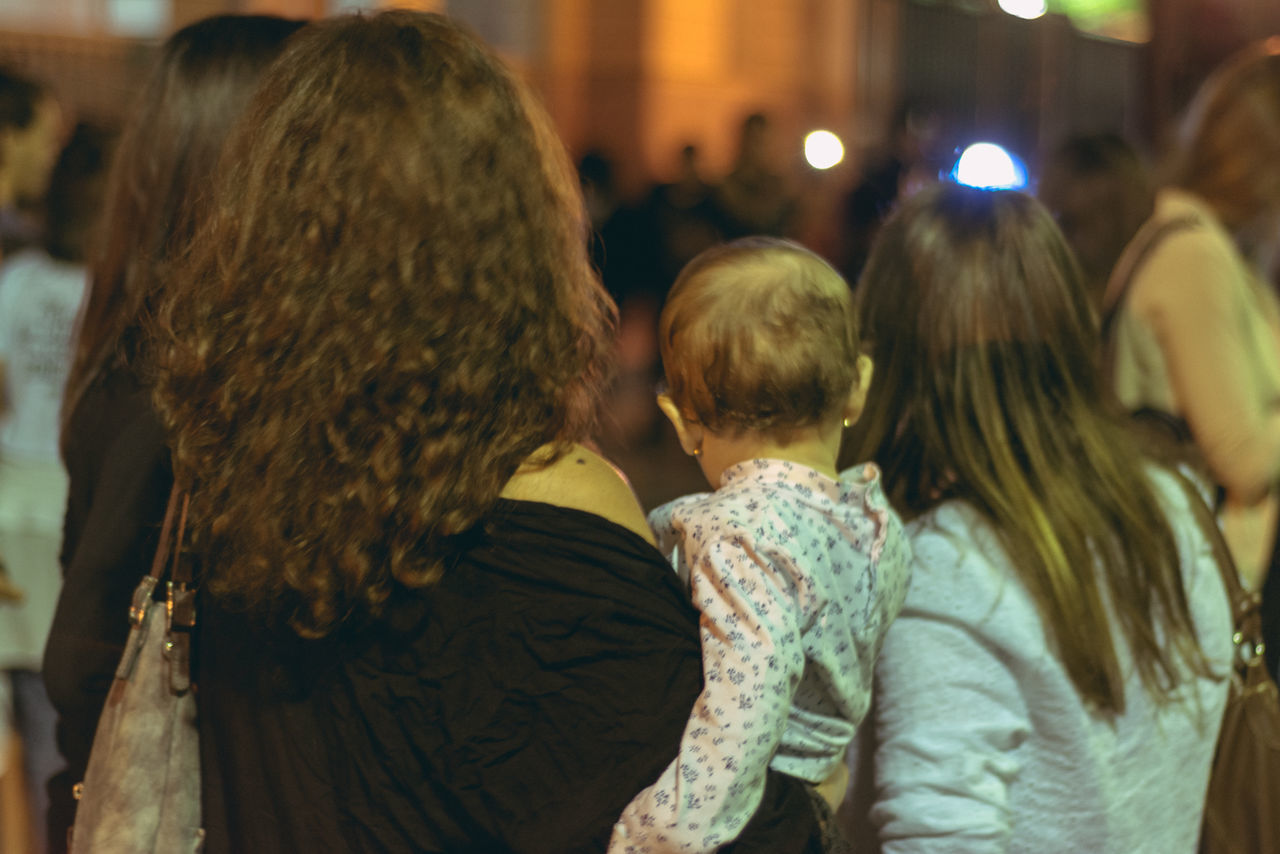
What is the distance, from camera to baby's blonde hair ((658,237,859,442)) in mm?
1640

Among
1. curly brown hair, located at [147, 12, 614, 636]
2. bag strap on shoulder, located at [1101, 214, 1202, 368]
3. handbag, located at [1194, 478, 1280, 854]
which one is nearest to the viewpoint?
curly brown hair, located at [147, 12, 614, 636]

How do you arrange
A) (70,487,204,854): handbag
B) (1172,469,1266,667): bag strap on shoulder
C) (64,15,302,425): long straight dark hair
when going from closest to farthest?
(70,487,204,854): handbag < (64,15,302,425): long straight dark hair < (1172,469,1266,667): bag strap on shoulder

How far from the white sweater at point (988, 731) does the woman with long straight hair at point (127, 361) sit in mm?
1056

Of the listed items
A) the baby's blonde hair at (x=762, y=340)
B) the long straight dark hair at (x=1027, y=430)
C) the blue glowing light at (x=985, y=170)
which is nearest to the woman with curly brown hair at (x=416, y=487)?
the baby's blonde hair at (x=762, y=340)

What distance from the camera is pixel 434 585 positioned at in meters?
1.36

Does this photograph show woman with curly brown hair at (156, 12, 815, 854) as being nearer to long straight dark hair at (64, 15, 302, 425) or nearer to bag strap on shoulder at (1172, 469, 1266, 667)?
long straight dark hair at (64, 15, 302, 425)

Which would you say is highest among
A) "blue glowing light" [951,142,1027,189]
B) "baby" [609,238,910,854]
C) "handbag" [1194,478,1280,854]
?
"blue glowing light" [951,142,1027,189]

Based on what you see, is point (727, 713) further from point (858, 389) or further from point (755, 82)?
point (755, 82)

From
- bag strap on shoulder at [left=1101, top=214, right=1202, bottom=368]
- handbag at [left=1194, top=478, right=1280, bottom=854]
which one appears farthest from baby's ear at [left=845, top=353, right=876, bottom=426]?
bag strap on shoulder at [left=1101, top=214, right=1202, bottom=368]

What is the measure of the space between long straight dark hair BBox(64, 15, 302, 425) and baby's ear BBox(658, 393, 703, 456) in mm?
728

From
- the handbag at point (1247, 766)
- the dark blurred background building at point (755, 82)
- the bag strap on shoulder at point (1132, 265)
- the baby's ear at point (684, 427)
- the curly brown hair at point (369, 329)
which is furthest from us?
the dark blurred background building at point (755, 82)

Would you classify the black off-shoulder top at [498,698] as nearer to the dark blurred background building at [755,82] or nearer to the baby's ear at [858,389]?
the baby's ear at [858,389]

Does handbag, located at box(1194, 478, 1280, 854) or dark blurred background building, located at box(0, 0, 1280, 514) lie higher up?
dark blurred background building, located at box(0, 0, 1280, 514)

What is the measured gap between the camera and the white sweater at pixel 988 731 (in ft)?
5.74
